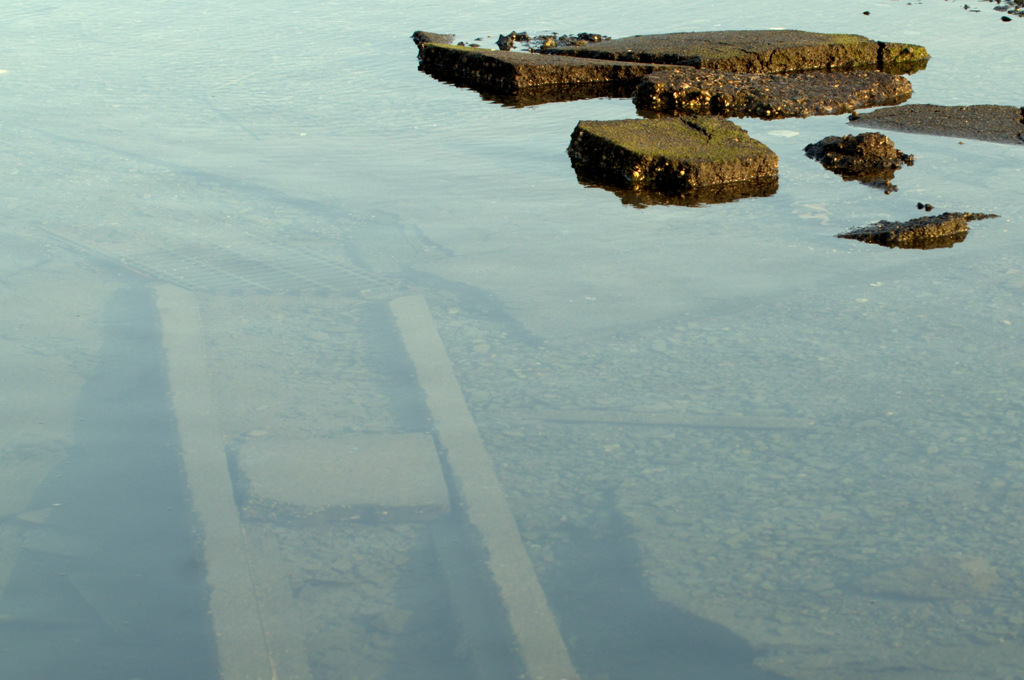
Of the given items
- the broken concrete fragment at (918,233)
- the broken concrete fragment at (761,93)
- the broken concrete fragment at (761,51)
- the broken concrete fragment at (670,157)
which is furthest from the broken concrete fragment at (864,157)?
the broken concrete fragment at (761,51)

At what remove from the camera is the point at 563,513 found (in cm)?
197

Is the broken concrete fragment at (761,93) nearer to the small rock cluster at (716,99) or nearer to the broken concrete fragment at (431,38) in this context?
the small rock cluster at (716,99)

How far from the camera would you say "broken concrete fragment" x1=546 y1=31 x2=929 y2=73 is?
590 centimetres

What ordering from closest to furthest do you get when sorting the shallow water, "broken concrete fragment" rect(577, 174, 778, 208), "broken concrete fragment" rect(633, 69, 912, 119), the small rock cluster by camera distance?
the shallow water → "broken concrete fragment" rect(577, 174, 778, 208) → the small rock cluster → "broken concrete fragment" rect(633, 69, 912, 119)

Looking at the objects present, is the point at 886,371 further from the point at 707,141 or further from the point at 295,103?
the point at 295,103

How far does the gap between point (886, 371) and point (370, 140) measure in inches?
117

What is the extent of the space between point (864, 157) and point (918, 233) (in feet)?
3.00

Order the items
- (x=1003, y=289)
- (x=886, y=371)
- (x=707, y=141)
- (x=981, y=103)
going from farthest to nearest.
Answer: (x=981, y=103) < (x=707, y=141) < (x=1003, y=289) < (x=886, y=371)

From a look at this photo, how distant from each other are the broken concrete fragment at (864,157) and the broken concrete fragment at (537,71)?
176 cm

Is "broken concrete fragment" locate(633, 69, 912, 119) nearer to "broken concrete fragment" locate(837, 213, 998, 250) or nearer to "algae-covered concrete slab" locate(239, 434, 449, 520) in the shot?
"broken concrete fragment" locate(837, 213, 998, 250)

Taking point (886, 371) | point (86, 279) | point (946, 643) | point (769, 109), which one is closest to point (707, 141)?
point (769, 109)

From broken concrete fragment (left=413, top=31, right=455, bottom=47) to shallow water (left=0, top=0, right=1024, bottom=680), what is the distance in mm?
2665

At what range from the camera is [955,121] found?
476cm

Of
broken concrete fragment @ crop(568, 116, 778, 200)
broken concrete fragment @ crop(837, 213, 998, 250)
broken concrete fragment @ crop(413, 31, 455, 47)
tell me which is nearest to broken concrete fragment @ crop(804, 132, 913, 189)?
broken concrete fragment @ crop(568, 116, 778, 200)
